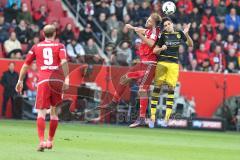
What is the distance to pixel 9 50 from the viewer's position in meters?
27.2

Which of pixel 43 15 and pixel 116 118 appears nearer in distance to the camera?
pixel 116 118

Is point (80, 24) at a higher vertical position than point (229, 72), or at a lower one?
higher

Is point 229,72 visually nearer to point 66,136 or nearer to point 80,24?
point 80,24

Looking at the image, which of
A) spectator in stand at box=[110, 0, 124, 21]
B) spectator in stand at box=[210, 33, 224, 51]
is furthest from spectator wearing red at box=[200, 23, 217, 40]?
spectator in stand at box=[110, 0, 124, 21]

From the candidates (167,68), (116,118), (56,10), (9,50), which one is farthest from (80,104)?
(167,68)

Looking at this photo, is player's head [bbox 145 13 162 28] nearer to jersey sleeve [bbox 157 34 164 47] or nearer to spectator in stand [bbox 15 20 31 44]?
jersey sleeve [bbox 157 34 164 47]

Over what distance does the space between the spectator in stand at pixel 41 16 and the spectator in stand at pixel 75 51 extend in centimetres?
149

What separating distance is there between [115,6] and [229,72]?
5.54 m

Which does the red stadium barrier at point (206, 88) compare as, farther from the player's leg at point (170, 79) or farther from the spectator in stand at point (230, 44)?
the player's leg at point (170, 79)

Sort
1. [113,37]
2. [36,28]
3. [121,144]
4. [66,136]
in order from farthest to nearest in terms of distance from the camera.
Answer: [113,37] → [36,28] → [66,136] → [121,144]

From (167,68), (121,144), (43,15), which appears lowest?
(121,144)

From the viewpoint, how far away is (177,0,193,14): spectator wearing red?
3300 centimetres

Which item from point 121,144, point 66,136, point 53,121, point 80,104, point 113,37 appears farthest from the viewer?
point 113,37

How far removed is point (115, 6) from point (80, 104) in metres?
6.91
